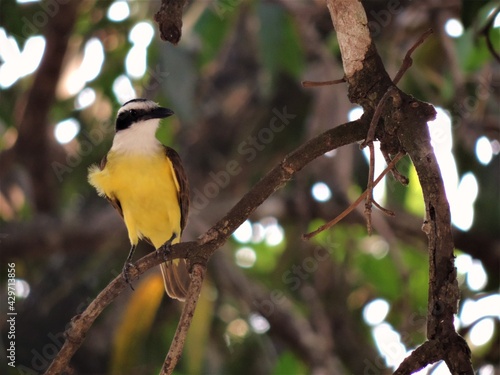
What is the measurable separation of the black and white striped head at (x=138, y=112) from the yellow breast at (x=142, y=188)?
30 cm

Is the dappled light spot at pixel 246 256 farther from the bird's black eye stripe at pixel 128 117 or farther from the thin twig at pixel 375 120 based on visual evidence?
the thin twig at pixel 375 120

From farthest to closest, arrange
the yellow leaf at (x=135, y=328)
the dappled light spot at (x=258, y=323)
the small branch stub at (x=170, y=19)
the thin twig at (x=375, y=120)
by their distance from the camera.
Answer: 1. the dappled light spot at (x=258, y=323)
2. the yellow leaf at (x=135, y=328)
3. the small branch stub at (x=170, y=19)
4. the thin twig at (x=375, y=120)

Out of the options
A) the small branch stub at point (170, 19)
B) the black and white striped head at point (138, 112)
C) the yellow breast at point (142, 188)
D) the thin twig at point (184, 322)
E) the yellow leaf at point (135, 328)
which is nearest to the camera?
the thin twig at point (184, 322)

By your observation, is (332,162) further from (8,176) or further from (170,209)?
(8,176)

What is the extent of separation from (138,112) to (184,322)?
108 inches

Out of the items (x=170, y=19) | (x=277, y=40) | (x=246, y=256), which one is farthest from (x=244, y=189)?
(x=170, y=19)

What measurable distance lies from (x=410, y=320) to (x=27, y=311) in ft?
9.16

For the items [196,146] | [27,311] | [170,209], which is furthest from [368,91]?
[196,146]

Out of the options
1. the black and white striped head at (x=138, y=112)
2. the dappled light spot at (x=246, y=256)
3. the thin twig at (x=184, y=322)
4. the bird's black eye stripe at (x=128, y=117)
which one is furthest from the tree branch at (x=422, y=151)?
the dappled light spot at (x=246, y=256)

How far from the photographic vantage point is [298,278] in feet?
20.2

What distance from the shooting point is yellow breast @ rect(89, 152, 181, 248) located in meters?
4.11

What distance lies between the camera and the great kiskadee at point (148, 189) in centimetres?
411

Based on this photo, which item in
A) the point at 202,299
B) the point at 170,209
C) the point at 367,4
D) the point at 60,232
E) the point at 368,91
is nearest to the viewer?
the point at 368,91

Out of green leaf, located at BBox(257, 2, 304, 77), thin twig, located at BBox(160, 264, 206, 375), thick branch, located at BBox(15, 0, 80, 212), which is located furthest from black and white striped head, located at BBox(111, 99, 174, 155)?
thin twig, located at BBox(160, 264, 206, 375)
